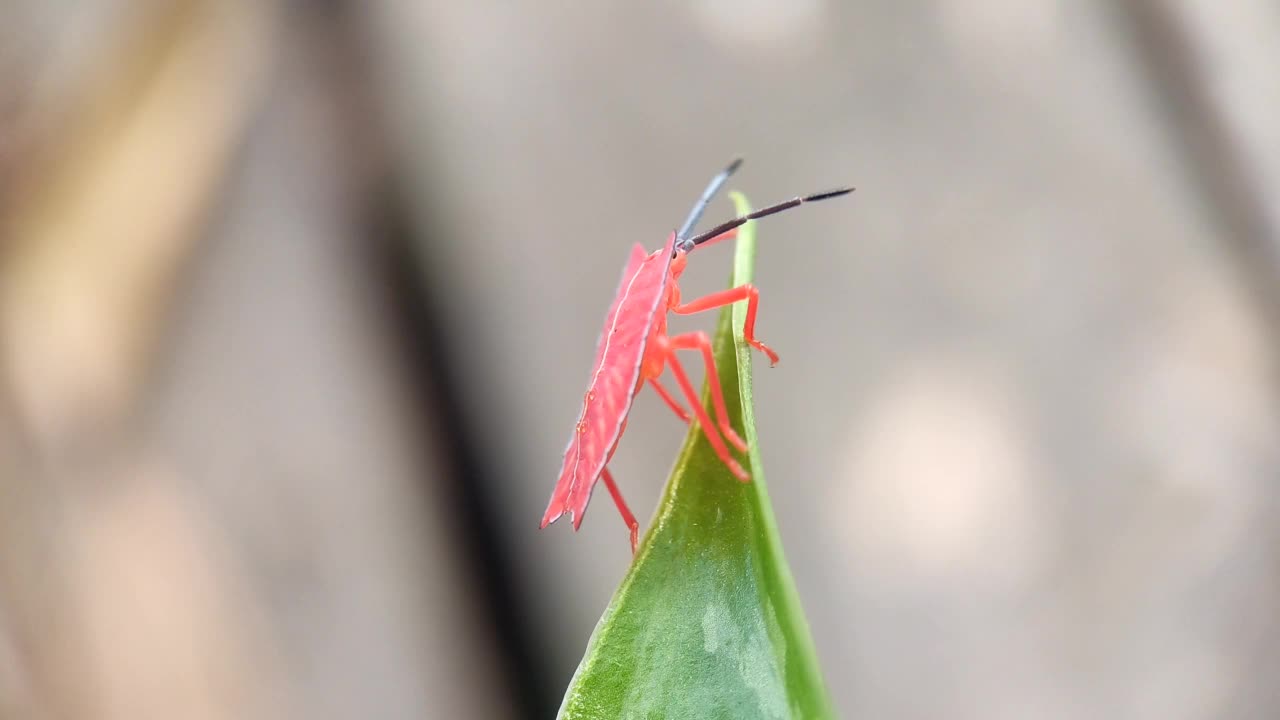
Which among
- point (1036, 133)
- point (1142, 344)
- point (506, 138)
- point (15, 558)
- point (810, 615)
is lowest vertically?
point (810, 615)

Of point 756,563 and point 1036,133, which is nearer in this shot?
point 756,563

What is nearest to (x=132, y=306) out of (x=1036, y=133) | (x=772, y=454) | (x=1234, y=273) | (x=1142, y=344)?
(x=772, y=454)

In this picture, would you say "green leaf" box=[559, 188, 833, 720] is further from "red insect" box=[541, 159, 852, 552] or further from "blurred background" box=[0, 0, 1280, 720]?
"blurred background" box=[0, 0, 1280, 720]

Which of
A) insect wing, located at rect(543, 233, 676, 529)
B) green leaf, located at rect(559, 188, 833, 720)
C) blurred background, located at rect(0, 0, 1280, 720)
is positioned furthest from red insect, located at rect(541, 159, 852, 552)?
blurred background, located at rect(0, 0, 1280, 720)

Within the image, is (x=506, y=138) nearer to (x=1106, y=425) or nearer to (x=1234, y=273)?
(x=1106, y=425)

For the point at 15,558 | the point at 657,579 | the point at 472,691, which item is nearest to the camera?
the point at 657,579

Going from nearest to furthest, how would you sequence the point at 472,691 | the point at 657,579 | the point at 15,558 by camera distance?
the point at 657,579 → the point at 15,558 → the point at 472,691

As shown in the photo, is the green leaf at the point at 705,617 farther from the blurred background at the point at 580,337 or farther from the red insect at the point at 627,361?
the blurred background at the point at 580,337
